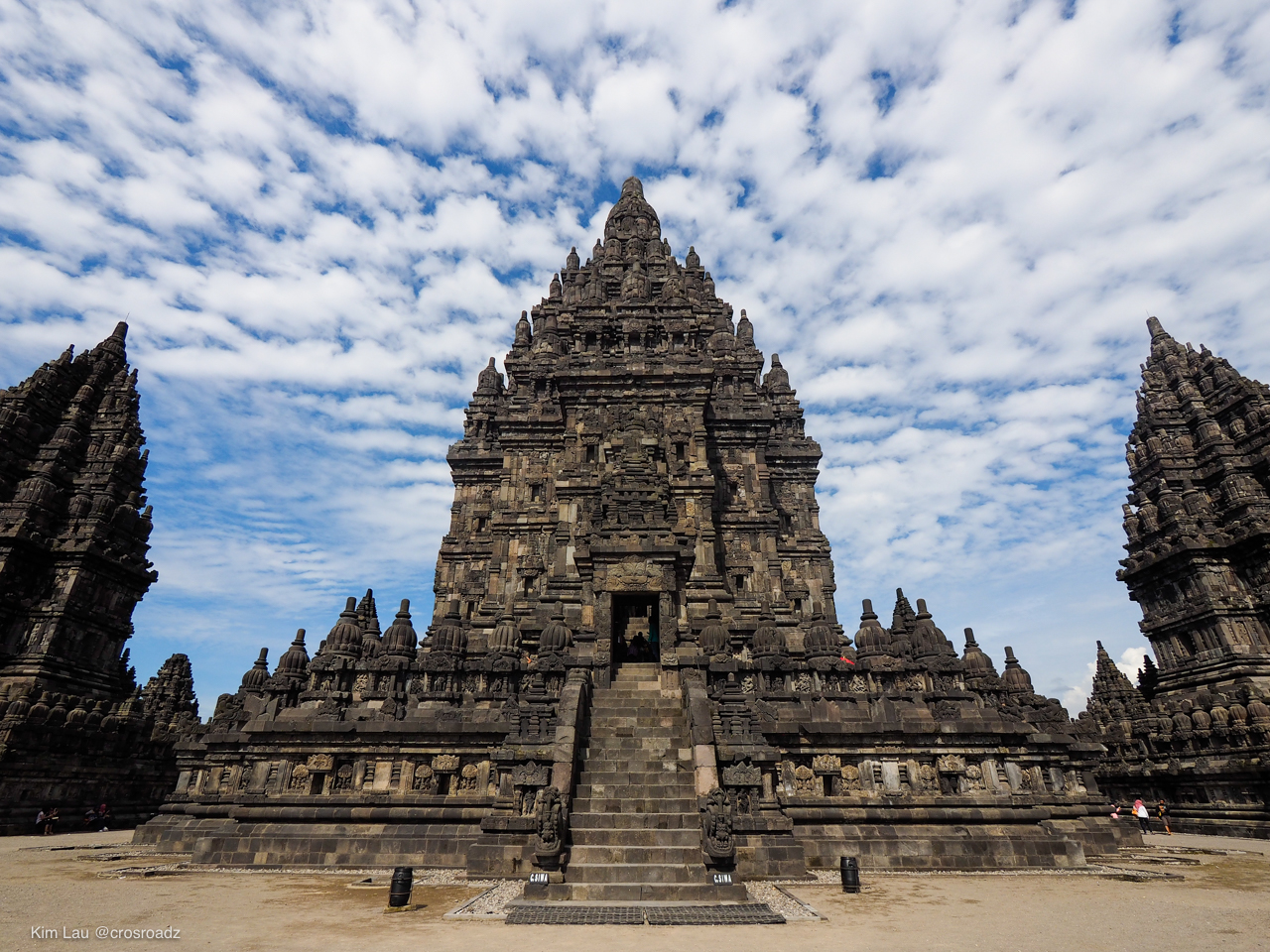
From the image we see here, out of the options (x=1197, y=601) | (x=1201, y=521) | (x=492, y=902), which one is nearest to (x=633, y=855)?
(x=492, y=902)

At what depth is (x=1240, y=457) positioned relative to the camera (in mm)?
33500

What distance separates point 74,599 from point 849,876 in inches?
1507

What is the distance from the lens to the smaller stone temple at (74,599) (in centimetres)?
2708

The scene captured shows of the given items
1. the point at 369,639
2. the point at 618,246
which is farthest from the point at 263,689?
the point at 618,246

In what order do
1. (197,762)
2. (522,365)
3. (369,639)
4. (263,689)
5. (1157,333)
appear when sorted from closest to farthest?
1. (263,689)
2. (197,762)
3. (369,639)
4. (1157,333)
5. (522,365)

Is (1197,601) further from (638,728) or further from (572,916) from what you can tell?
(572,916)

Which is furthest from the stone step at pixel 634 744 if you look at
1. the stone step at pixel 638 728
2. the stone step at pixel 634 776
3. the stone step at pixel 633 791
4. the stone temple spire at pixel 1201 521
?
the stone temple spire at pixel 1201 521

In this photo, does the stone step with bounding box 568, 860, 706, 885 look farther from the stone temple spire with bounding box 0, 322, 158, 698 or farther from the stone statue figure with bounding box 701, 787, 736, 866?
the stone temple spire with bounding box 0, 322, 158, 698

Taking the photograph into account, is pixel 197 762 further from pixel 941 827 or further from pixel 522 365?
pixel 522 365

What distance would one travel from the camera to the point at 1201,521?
32.6 m

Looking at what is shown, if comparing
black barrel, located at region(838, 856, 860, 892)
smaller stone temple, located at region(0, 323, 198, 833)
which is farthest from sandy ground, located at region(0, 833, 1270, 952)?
smaller stone temple, located at region(0, 323, 198, 833)

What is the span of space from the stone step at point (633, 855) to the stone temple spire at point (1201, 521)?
31.2m

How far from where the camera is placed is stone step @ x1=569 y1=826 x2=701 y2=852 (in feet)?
40.2

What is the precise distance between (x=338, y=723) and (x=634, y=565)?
916cm
